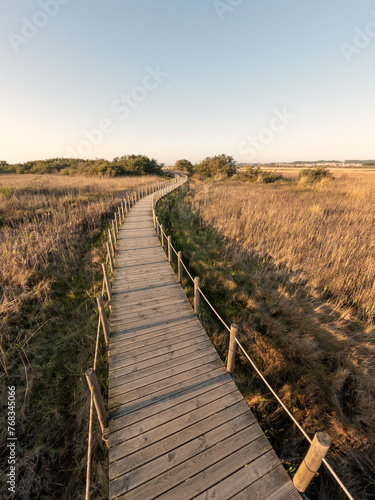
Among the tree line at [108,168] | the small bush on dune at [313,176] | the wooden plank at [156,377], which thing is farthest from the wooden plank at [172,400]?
the tree line at [108,168]

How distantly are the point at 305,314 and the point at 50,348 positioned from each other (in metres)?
6.37

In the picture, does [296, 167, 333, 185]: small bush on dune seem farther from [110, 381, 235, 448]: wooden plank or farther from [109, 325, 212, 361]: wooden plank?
[110, 381, 235, 448]: wooden plank

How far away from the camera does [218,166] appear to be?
34188 mm

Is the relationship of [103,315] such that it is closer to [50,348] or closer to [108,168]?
[50,348]

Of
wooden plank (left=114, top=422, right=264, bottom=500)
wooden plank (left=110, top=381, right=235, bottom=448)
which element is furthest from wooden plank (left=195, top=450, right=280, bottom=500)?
wooden plank (left=110, top=381, right=235, bottom=448)

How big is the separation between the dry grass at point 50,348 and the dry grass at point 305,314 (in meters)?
3.04

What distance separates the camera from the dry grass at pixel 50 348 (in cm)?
286

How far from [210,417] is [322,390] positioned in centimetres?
227

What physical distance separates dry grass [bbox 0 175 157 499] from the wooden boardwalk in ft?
2.35

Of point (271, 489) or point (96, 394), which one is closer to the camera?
point (271, 489)

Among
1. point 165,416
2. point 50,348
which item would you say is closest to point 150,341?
point 165,416

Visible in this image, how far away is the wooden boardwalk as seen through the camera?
7.27 ft

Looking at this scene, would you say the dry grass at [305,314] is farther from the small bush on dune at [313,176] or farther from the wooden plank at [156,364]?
the small bush on dune at [313,176]

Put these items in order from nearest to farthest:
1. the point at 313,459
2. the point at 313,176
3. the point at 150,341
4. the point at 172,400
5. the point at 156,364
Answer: the point at 313,459, the point at 172,400, the point at 156,364, the point at 150,341, the point at 313,176
